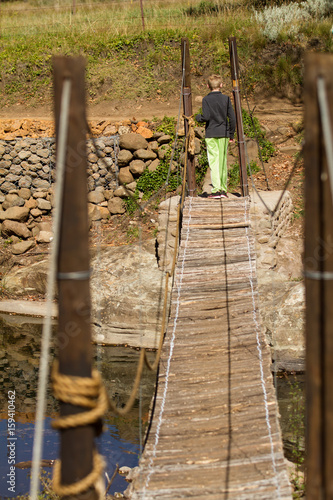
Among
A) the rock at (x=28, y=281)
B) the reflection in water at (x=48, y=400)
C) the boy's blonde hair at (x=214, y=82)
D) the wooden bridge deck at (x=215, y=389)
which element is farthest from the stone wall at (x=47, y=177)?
the wooden bridge deck at (x=215, y=389)

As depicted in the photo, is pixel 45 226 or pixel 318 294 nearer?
pixel 318 294

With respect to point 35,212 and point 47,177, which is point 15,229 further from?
point 47,177

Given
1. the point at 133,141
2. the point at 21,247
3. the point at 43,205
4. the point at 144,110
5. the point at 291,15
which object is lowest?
the point at 21,247

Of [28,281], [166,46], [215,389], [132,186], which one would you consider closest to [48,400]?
[28,281]

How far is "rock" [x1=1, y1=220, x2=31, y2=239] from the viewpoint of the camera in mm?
11977

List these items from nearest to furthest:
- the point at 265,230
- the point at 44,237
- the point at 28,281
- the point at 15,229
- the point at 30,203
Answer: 1. the point at 265,230
2. the point at 28,281
3. the point at 44,237
4. the point at 15,229
5. the point at 30,203

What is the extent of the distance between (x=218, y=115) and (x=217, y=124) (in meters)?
0.11

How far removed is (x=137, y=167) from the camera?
12.0 meters

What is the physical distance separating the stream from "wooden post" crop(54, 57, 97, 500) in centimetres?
366

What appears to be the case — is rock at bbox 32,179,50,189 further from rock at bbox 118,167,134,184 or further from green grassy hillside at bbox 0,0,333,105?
green grassy hillside at bbox 0,0,333,105

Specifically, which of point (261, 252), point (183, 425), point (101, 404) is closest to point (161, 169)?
point (261, 252)

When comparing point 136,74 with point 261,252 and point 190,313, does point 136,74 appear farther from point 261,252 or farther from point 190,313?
point 190,313

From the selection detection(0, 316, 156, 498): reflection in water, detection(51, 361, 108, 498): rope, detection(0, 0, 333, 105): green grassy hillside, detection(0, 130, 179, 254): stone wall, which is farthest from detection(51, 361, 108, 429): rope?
detection(0, 0, 333, 105): green grassy hillside

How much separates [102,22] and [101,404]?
52.3 feet
